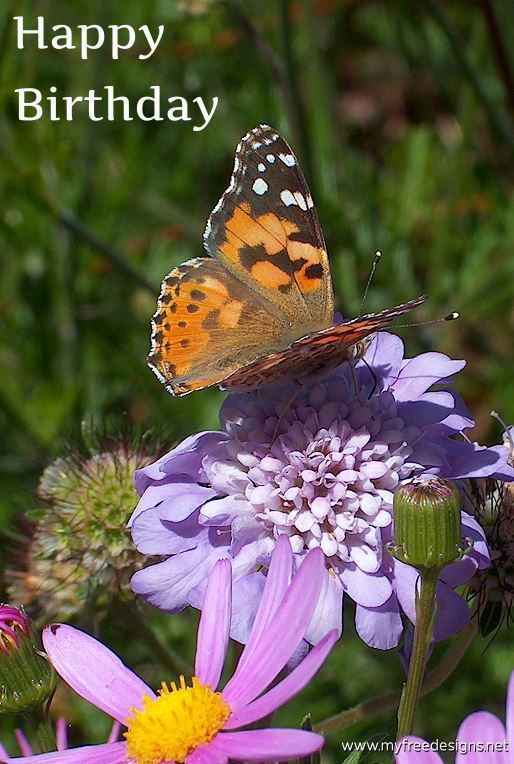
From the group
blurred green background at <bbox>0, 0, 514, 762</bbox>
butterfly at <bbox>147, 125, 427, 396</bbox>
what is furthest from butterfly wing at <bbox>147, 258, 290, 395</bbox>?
blurred green background at <bbox>0, 0, 514, 762</bbox>

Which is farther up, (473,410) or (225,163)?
(225,163)

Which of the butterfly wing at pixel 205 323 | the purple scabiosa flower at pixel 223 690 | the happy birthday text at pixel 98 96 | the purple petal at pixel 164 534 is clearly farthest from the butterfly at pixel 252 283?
the happy birthday text at pixel 98 96

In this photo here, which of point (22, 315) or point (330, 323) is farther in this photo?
point (22, 315)

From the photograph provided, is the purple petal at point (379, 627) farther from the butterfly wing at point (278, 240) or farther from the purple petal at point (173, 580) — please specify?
the butterfly wing at point (278, 240)

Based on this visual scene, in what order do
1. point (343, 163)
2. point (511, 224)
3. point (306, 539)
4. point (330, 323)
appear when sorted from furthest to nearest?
point (343, 163), point (511, 224), point (330, 323), point (306, 539)

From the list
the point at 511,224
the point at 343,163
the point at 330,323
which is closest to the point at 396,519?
the point at 330,323

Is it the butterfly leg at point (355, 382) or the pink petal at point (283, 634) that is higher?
the butterfly leg at point (355, 382)

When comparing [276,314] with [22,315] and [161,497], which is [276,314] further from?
[22,315]
